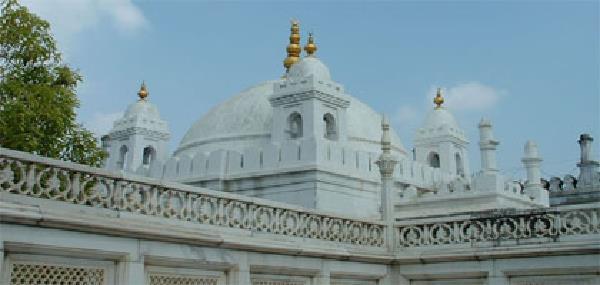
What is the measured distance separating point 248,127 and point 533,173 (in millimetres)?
8480

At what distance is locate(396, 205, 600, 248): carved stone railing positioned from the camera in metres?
11.0

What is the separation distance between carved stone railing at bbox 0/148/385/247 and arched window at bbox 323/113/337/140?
7718mm

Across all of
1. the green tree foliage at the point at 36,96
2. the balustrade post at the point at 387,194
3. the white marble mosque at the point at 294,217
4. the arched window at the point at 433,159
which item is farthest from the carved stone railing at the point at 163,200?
the arched window at the point at 433,159

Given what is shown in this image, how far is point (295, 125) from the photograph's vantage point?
20984 mm

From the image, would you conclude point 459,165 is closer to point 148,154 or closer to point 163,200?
point 148,154

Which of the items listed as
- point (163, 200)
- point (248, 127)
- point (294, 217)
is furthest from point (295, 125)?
point (163, 200)

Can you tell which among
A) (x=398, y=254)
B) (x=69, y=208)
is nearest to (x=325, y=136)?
(x=398, y=254)

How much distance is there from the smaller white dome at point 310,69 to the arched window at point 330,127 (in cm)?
106

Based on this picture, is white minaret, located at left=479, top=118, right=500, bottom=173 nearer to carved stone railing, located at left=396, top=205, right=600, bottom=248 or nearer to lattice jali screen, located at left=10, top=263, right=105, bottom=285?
carved stone railing, located at left=396, top=205, right=600, bottom=248

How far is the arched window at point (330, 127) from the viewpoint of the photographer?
20.3 m

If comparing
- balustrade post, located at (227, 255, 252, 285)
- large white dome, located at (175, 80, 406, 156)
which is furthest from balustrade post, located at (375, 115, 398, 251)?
large white dome, located at (175, 80, 406, 156)

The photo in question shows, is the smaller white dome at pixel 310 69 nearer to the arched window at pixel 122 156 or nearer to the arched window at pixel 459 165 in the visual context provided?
the arched window at pixel 459 165

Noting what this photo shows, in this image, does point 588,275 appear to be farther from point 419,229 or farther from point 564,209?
point 419,229

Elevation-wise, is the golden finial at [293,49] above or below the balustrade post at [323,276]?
above
